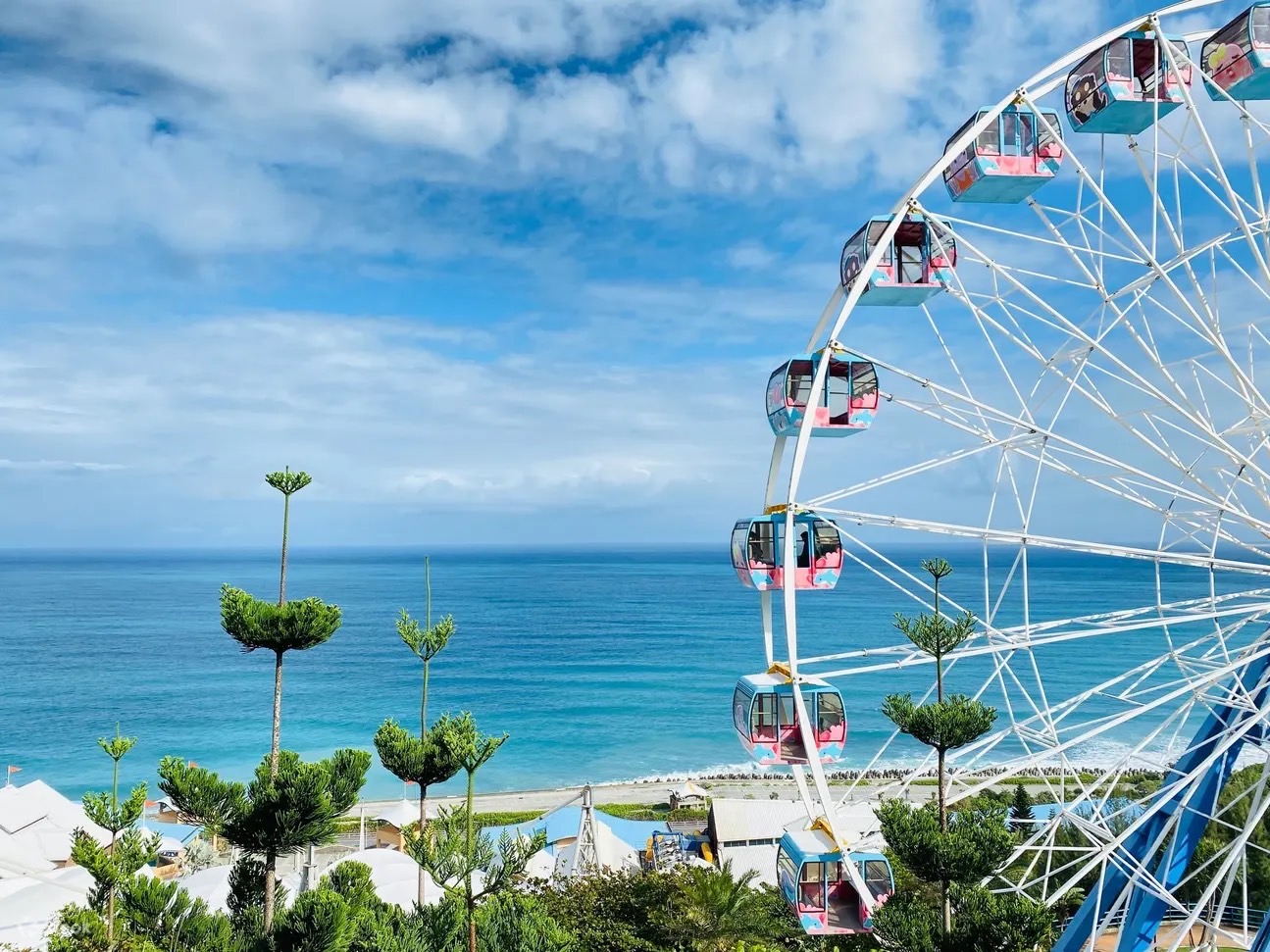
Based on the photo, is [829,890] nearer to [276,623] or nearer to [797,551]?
[797,551]

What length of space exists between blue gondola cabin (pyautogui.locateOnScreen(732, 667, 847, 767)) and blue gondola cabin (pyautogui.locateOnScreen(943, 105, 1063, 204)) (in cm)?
753

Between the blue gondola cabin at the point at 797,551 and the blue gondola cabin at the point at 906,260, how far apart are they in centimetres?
353

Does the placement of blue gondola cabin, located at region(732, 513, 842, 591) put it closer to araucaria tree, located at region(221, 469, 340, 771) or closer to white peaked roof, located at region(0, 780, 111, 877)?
araucaria tree, located at region(221, 469, 340, 771)

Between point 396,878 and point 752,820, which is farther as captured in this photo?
point 752,820

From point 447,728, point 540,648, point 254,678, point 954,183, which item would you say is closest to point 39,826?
point 447,728

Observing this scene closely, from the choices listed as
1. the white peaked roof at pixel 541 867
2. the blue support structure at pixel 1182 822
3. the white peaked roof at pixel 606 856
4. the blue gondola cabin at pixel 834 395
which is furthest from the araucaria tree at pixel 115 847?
the white peaked roof at pixel 606 856

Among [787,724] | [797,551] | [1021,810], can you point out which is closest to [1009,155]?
[797,551]

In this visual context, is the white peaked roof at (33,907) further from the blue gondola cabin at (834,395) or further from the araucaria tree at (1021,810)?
the araucaria tree at (1021,810)

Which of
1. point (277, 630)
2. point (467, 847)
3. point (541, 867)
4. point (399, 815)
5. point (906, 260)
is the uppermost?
point (906, 260)

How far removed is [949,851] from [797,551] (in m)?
4.40

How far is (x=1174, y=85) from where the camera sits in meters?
12.3

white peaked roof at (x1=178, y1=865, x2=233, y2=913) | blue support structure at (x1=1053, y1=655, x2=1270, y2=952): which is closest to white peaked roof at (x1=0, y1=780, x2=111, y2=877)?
white peaked roof at (x1=178, y1=865, x2=233, y2=913)

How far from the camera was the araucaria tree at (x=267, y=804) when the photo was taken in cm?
1064

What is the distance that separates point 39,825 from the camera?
2736cm
